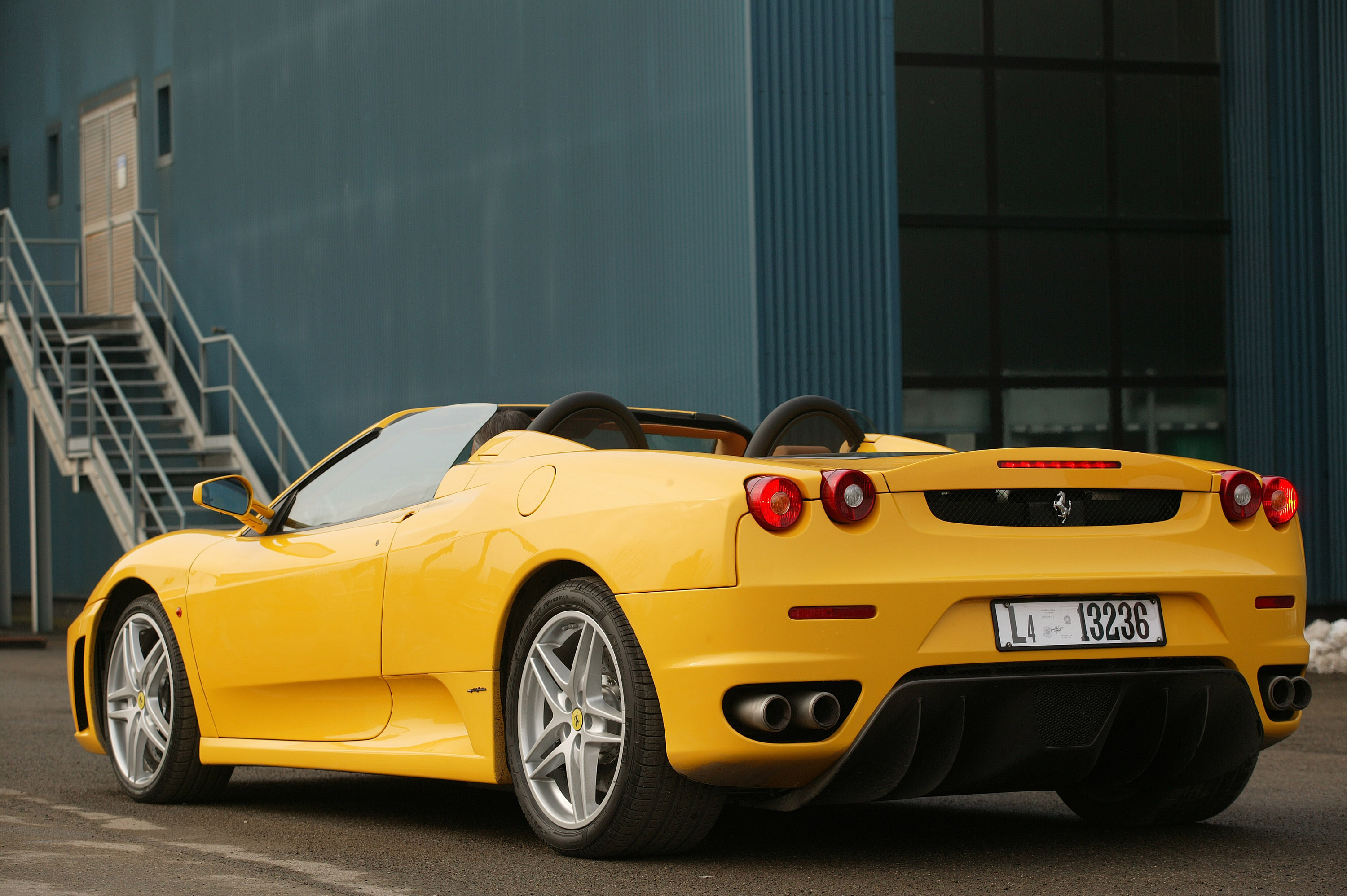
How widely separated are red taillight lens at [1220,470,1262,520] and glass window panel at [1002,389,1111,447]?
948 cm

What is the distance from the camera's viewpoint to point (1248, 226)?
15.2 meters

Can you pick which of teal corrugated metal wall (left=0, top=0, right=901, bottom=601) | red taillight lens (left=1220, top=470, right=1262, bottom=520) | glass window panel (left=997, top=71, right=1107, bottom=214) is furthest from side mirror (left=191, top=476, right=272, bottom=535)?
glass window panel (left=997, top=71, right=1107, bottom=214)

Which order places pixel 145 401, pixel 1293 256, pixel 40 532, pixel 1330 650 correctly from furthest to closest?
pixel 40 532, pixel 145 401, pixel 1293 256, pixel 1330 650

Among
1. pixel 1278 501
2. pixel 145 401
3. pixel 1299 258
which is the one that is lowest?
pixel 1278 501

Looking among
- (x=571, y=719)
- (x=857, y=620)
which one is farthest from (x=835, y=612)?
(x=571, y=719)

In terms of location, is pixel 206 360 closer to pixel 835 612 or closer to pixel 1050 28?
pixel 1050 28

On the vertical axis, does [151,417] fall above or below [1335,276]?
below

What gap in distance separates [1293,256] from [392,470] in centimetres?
1115

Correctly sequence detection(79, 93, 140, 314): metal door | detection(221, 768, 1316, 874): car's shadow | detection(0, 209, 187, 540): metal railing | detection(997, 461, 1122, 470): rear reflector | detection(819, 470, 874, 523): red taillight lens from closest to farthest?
detection(819, 470, 874, 523): red taillight lens < detection(997, 461, 1122, 470): rear reflector < detection(221, 768, 1316, 874): car's shadow < detection(0, 209, 187, 540): metal railing < detection(79, 93, 140, 314): metal door

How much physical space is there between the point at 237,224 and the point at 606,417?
51.8ft

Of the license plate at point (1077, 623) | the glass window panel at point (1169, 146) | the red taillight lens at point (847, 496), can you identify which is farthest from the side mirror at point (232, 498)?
the glass window panel at point (1169, 146)

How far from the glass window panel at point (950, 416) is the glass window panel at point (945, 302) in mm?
177

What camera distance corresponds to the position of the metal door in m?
23.1

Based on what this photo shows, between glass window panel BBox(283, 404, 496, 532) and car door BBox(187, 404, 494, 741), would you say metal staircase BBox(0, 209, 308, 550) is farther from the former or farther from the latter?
glass window panel BBox(283, 404, 496, 532)
